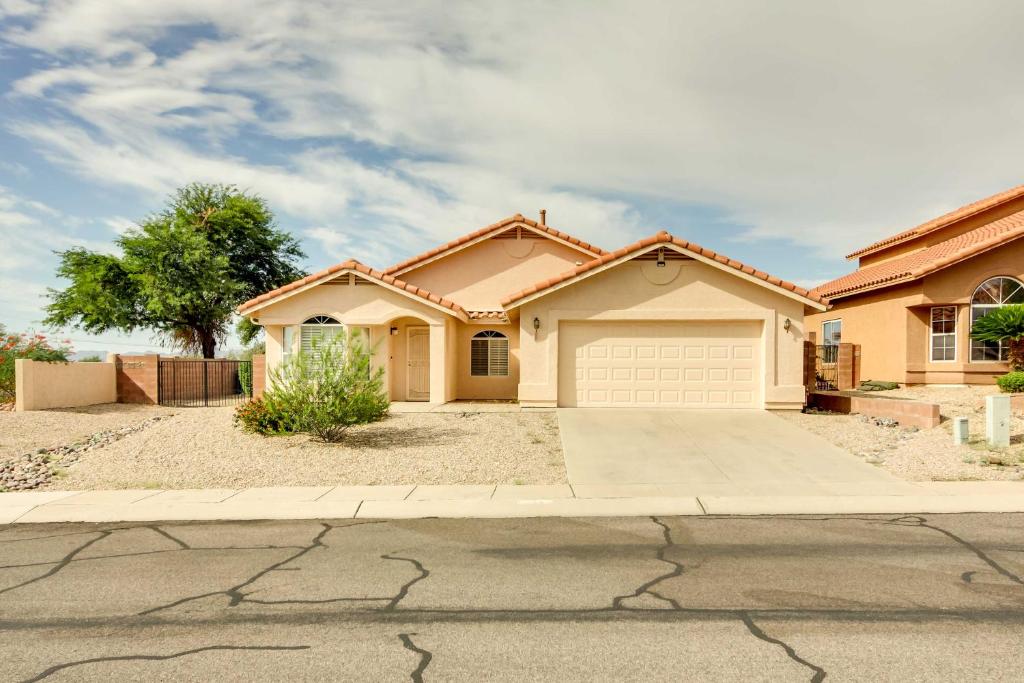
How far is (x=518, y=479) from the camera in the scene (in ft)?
36.3

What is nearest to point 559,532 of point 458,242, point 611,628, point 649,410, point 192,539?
point 611,628

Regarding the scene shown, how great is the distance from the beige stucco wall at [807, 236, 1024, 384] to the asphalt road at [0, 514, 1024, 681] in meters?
14.5

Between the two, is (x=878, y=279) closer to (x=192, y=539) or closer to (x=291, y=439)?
(x=291, y=439)

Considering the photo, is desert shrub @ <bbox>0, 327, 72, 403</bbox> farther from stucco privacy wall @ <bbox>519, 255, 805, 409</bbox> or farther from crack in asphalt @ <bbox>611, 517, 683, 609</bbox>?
crack in asphalt @ <bbox>611, 517, 683, 609</bbox>

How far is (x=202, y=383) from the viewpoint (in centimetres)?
2844

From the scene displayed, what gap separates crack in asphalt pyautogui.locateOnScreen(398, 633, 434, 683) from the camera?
4383 mm

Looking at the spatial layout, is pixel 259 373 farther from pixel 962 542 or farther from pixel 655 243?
pixel 962 542

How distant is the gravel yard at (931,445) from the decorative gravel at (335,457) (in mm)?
5783

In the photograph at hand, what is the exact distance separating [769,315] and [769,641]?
1413 centimetres

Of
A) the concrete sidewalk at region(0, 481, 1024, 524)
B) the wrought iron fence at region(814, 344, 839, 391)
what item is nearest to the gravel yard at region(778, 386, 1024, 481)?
the concrete sidewalk at region(0, 481, 1024, 524)

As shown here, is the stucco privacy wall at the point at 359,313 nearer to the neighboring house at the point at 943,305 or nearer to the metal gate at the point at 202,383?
the metal gate at the point at 202,383

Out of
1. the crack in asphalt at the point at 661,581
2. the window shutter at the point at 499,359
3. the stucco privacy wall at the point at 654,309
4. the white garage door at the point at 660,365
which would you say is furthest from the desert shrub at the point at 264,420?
the crack in asphalt at the point at 661,581

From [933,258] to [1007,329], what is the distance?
154 inches

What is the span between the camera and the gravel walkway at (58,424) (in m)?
16.3
